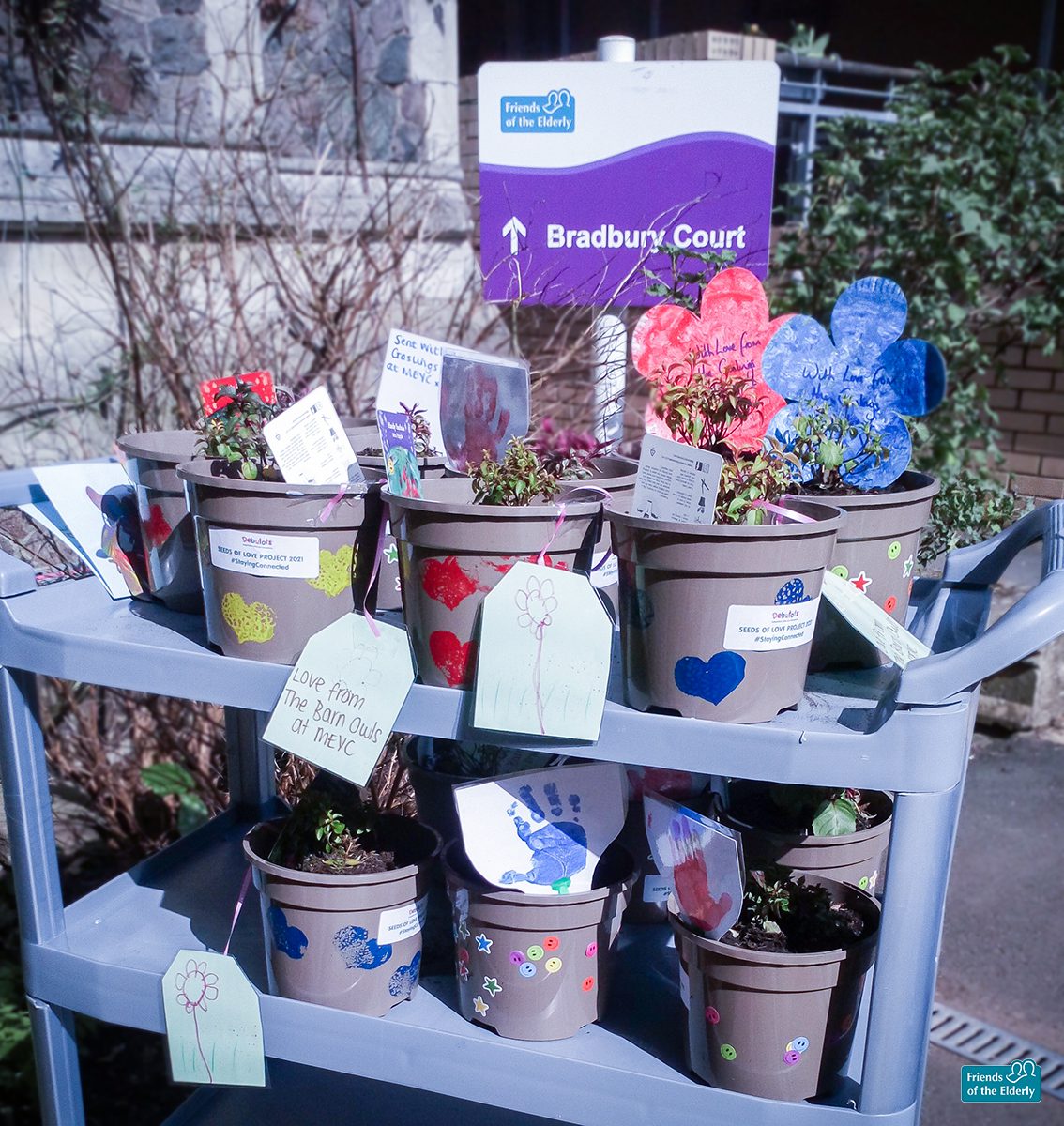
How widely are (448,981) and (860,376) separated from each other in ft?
2.77

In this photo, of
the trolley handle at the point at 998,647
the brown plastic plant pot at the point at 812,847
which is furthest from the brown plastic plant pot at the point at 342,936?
the trolley handle at the point at 998,647

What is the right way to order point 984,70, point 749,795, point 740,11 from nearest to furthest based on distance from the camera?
point 749,795
point 984,70
point 740,11

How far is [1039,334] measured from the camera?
3.64m

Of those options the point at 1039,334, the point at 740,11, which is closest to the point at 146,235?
the point at 1039,334

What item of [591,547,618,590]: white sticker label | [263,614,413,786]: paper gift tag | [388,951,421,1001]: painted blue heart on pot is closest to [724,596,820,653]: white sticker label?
[591,547,618,590]: white sticker label

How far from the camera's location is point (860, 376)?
1200 millimetres

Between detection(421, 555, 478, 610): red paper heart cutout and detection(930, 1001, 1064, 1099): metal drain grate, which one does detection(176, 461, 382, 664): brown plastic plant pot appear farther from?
detection(930, 1001, 1064, 1099): metal drain grate

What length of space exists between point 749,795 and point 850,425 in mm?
474

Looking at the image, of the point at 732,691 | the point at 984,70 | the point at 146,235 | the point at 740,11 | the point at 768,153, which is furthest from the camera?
the point at 740,11

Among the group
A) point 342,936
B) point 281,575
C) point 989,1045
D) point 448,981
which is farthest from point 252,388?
point 989,1045

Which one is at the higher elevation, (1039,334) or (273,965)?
(1039,334)

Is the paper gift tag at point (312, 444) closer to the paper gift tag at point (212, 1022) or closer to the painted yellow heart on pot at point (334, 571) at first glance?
the painted yellow heart on pot at point (334, 571)

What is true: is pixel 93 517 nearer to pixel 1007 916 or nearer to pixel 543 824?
pixel 543 824

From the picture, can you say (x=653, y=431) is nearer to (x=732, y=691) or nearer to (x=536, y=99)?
(x=732, y=691)
